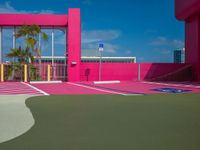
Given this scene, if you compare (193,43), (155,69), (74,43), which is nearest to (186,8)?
(193,43)

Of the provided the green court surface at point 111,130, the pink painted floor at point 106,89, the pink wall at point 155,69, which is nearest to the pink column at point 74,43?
A: the pink painted floor at point 106,89

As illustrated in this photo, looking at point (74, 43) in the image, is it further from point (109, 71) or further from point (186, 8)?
point (186, 8)

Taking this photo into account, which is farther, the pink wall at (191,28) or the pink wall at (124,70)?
the pink wall at (124,70)

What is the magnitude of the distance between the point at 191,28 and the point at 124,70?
291 inches

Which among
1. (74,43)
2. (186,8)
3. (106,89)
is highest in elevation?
(186,8)

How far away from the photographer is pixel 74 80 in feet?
73.5

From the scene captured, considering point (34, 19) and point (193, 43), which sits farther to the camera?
point (193, 43)

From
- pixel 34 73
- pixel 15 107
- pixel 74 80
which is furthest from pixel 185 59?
pixel 15 107

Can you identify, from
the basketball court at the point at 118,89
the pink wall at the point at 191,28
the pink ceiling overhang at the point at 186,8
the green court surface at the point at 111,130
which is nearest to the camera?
the green court surface at the point at 111,130

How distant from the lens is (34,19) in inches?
902

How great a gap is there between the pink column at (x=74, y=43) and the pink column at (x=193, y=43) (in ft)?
33.2

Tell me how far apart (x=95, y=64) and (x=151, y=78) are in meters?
5.29

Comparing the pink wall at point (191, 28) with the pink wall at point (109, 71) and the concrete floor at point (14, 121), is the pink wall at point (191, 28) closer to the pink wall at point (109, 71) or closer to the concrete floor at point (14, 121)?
the pink wall at point (109, 71)

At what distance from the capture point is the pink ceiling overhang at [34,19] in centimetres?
2280
